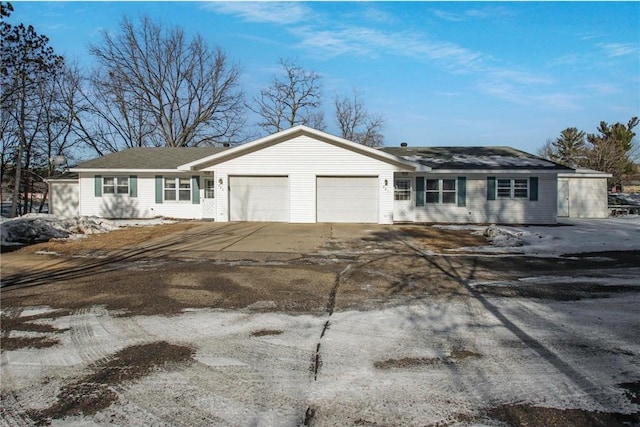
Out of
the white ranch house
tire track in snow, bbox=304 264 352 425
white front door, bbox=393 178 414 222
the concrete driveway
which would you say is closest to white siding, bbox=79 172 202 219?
the white ranch house

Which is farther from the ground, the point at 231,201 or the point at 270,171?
the point at 270,171

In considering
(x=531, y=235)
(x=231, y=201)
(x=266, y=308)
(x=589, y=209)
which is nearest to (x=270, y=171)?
(x=231, y=201)

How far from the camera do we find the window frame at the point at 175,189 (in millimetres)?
21828

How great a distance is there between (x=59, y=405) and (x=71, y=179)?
2428cm

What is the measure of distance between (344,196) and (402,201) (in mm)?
3066

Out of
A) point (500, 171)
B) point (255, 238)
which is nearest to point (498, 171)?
point (500, 171)

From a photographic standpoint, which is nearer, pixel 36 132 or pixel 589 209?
pixel 589 209

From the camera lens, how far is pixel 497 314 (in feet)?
19.1

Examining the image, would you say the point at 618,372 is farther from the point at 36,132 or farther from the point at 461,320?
the point at 36,132

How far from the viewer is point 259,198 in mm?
19906

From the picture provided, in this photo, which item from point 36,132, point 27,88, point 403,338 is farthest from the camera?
point 36,132

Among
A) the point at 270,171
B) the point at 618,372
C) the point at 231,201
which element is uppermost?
the point at 270,171

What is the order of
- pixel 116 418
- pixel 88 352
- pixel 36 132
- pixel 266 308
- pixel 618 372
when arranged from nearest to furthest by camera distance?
1. pixel 116 418
2. pixel 618 372
3. pixel 88 352
4. pixel 266 308
5. pixel 36 132

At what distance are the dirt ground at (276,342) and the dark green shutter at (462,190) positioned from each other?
1126 centimetres
